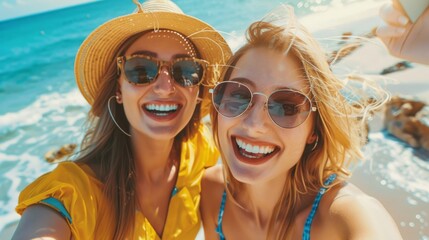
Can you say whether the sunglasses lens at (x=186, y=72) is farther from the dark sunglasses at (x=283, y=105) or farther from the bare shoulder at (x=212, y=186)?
the bare shoulder at (x=212, y=186)

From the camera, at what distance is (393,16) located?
116 cm

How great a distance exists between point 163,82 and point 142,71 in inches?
5.8

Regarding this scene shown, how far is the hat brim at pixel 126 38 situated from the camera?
2.44 meters

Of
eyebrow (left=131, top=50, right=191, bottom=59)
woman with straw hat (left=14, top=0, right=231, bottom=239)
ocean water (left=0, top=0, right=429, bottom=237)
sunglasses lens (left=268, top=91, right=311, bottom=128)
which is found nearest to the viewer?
sunglasses lens (left=268, top=91, right=311, bottom=128)

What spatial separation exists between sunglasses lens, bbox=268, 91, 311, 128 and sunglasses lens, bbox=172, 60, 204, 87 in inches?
29.1

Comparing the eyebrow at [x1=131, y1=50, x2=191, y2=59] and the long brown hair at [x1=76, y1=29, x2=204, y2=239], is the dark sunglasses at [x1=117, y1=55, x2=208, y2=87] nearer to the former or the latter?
the eyebrow at [x1=131, y1=50, x2=191, y2=59]

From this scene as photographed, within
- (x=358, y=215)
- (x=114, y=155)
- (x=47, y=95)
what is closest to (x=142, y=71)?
(x=114, y=155)

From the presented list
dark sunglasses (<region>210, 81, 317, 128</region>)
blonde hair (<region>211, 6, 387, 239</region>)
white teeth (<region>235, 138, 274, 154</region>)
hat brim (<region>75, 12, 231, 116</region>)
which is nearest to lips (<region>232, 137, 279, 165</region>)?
white teeth (<region>235, 138, 274, 154</region>)

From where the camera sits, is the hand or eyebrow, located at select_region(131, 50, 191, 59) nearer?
the hand

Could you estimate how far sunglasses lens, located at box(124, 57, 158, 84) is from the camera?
2.43 meters

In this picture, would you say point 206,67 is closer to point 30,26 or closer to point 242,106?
point 242,106

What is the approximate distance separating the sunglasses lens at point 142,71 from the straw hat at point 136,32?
0.22 m

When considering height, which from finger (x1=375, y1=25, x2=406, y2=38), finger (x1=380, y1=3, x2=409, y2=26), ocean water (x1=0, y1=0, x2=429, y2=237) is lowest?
ocean water (x1=0, y1=0, x2=429, y2=237)

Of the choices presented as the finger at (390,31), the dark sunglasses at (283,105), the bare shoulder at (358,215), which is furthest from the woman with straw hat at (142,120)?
the finger at (390,31)
